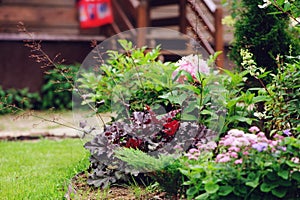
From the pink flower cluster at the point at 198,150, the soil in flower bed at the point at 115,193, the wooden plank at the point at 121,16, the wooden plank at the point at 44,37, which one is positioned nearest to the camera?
the pink flower cluster at the point at 198,150

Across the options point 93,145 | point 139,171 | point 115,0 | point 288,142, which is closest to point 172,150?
point 139,171

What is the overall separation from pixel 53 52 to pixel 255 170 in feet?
20.1

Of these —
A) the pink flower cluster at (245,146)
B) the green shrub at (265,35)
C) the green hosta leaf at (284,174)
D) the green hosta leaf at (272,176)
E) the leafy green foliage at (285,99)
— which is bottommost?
the green hosta leaf at (272,176)

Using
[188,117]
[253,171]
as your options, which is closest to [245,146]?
[253,171]

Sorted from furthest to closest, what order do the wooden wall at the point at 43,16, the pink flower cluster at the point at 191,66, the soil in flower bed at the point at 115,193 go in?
1. the wooden wall at the point at 43,16
2. the pink flower cluster at the point at 191,66
3. the soil in flower bed at the point at 115,193

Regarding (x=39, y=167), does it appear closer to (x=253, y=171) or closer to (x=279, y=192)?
(x=253, y=171)

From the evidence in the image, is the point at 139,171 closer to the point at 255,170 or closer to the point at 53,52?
the point at 255,170

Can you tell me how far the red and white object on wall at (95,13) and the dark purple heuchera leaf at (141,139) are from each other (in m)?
4.47

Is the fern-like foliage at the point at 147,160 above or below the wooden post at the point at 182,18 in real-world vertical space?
below

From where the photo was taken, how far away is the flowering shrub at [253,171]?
2.37m

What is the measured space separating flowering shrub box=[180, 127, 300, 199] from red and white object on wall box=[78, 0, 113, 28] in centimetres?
558

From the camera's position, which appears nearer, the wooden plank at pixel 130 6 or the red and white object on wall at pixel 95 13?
the wooden plank at pixel 130 6

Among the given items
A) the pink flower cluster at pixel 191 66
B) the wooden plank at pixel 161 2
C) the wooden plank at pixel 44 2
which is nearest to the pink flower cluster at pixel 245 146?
the pink flower cluster at pixel 191 66

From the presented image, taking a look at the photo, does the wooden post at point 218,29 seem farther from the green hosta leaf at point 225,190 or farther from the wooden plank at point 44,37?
the green hosta leaf at point 225,190
